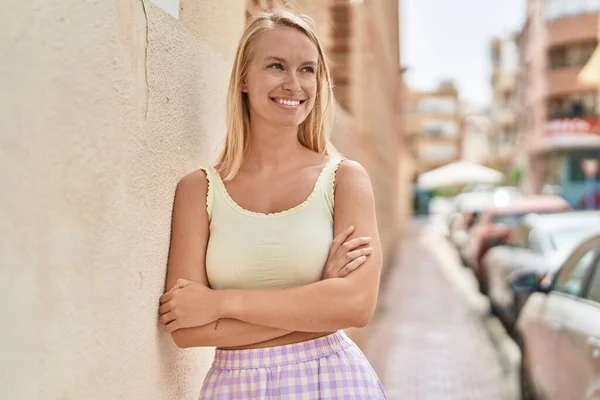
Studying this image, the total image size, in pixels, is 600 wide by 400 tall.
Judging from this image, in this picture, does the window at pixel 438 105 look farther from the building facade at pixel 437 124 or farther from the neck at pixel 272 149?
the neck at pixel 272 149

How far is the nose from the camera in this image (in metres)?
2.21

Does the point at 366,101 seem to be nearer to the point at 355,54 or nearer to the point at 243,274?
the point at 355,54


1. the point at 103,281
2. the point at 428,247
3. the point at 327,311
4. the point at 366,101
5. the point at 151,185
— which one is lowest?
the point at 428,247

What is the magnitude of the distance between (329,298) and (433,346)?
7.41 meters

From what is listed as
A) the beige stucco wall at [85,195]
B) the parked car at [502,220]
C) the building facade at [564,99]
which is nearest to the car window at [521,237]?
the parked car at [502,220]

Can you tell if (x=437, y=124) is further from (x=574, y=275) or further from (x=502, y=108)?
(x=574, y=275)

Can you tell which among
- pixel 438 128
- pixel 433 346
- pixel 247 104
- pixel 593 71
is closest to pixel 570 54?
pixel 593 71

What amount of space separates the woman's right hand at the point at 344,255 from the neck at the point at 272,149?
29 centimetres

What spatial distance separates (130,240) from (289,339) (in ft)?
1.60

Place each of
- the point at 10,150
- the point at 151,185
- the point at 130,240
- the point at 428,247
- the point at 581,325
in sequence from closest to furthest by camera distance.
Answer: the point at 10,150
the point at 130,240
the point at 151,185
the point at 581,325
the point at 428,247

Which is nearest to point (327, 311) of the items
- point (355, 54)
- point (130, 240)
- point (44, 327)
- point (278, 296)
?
point (278, 296)

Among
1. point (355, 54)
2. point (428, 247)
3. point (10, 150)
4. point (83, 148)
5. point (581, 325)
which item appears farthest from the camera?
point (428, 247)

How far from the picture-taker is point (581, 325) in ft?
13.7

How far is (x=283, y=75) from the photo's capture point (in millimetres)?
2227
